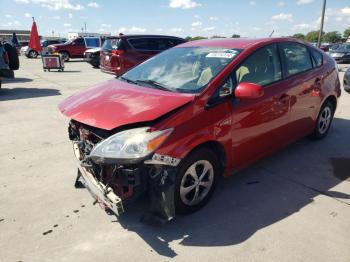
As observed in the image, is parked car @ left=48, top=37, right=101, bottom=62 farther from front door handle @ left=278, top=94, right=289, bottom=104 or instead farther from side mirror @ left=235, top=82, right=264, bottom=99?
side mirror @ left=235, top=82, right=264, bottom=99

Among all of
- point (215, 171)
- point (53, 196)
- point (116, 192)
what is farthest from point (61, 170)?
point (215, 171)

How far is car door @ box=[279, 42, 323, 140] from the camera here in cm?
427

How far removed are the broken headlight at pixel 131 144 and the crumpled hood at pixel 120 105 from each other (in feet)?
0.33

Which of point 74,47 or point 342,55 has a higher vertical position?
point 74,47

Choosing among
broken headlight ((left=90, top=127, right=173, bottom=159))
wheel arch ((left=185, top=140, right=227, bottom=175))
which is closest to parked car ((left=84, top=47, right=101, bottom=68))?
wheel arch ((left=185, top=140, right=227, bottom=175))

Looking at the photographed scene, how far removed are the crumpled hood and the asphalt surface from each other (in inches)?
40.4

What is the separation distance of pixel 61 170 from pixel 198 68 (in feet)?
7.54

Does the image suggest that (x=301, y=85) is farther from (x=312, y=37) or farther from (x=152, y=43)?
(x=312, y=37)

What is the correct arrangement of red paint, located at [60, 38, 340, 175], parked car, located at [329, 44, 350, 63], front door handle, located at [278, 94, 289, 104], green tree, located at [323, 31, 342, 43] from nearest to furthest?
red paint, located at [60, 38, 340, 175] < front door handle, located at [278, 94, 289, 104] < parked car, located at [329, 44, 350, 63] < green tree, located at [323, 31, 342, 43]

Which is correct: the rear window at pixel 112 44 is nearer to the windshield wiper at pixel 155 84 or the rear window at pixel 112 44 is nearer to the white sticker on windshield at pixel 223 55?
the windshield wiper at pixel 155 84

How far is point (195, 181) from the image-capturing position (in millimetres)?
3230

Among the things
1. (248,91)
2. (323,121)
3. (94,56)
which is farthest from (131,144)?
(94,56)

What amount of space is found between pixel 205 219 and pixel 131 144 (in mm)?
1150

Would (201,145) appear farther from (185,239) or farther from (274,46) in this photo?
(274,46)
